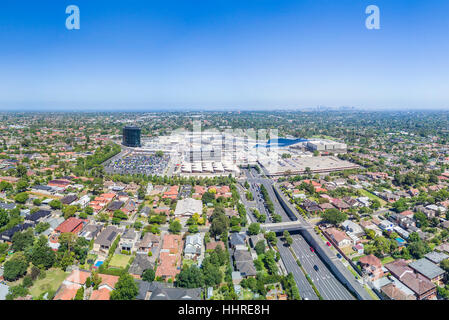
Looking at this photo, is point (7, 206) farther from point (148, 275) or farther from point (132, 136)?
point (132, 136)

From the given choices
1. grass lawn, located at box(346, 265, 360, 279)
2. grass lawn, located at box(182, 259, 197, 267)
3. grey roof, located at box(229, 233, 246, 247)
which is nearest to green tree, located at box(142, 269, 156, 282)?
grass lawn, located at box(182, 259, 197, 267)

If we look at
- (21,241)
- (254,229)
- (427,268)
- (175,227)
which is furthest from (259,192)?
(21,241)

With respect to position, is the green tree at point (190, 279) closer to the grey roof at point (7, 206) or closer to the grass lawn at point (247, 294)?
the grass lawn at point (247, 294)

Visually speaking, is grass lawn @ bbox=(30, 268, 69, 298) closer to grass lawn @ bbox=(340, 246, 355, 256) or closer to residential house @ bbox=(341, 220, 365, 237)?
grass lawn @ bbox=(340, 246, 355, 256)

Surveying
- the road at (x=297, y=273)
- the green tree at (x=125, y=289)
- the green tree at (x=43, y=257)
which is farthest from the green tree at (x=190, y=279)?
the green tree at (x=43, y=257)
